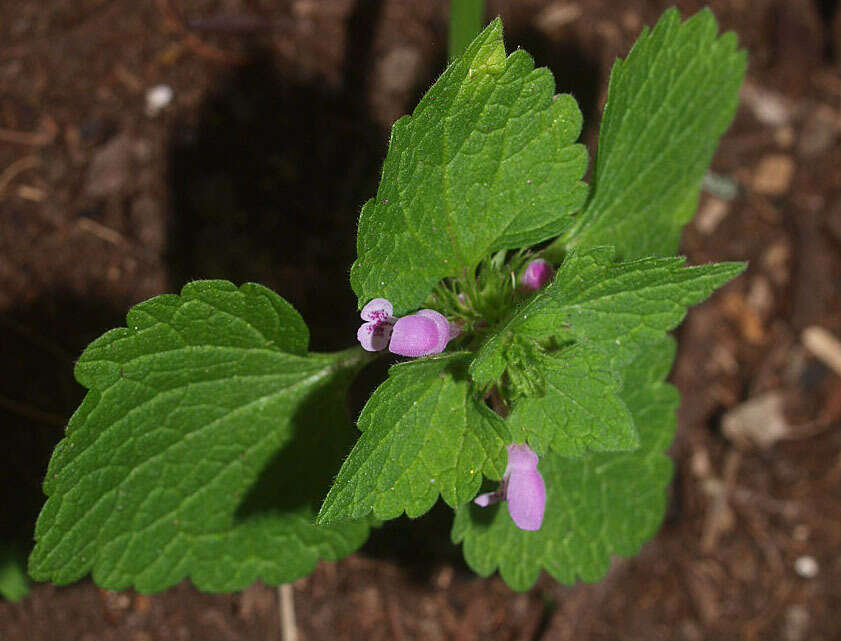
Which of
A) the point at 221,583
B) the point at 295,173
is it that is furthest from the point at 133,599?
the point at 295,173

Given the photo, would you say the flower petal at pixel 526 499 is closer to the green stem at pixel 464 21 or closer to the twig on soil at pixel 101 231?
the green stem at pixel 464 21

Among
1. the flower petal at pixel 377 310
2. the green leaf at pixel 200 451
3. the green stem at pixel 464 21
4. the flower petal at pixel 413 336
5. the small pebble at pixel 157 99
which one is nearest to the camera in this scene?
the flower petal at pixel 413 336

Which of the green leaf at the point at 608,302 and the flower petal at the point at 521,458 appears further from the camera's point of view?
the flower petal at the point at 521,458

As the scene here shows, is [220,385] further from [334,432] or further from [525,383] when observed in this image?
[525,383]

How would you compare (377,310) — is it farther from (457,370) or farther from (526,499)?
(526,499)

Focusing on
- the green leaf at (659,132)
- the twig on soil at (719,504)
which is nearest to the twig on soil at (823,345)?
the twig on soil at (719,504)
